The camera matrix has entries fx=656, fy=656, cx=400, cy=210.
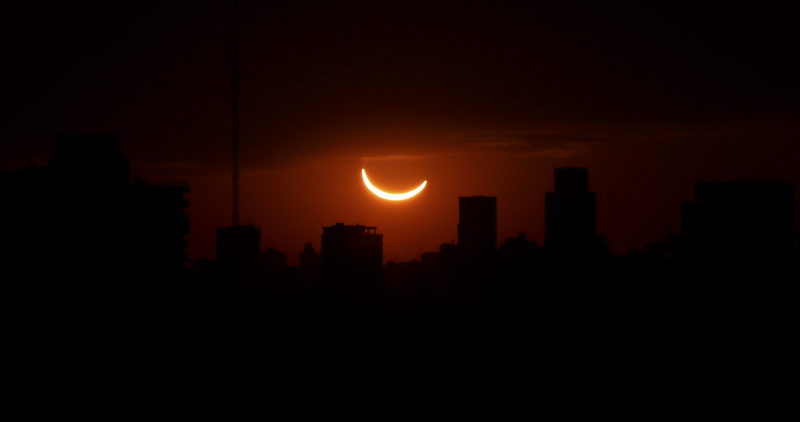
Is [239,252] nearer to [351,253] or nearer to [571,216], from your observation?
[351,253]

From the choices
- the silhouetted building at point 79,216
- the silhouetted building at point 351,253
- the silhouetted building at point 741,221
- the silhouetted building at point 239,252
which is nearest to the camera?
the silhouetted building at point 79,216

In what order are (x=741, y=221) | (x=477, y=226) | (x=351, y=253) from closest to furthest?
1. (x=741, y=221)
2. (x=351, y=253)
3. (x=477, y=226)

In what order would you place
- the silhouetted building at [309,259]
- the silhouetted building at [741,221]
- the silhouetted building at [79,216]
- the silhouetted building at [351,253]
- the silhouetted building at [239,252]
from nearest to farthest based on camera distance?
the silhouetted building at [79,216]
the silhouetted building at [239,252]
the silhouetted building at [741,221]
the silhouetted building at [351,253]
the silhouetted building at [309,259]

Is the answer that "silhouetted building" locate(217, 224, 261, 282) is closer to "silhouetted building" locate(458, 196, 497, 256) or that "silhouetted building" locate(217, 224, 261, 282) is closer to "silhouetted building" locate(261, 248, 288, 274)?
"silhouetted building" locate(261, 248, 288, 274)

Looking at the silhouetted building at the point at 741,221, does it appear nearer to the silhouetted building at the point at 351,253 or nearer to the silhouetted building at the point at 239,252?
the silhouetted building at the point at 351,253

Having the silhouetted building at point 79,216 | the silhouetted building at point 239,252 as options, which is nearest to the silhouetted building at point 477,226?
the silhouetted building at point 239,252

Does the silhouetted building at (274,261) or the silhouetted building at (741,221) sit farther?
the silhouetted building at (274,261)

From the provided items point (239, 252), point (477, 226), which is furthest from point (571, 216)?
point (239, 252)
